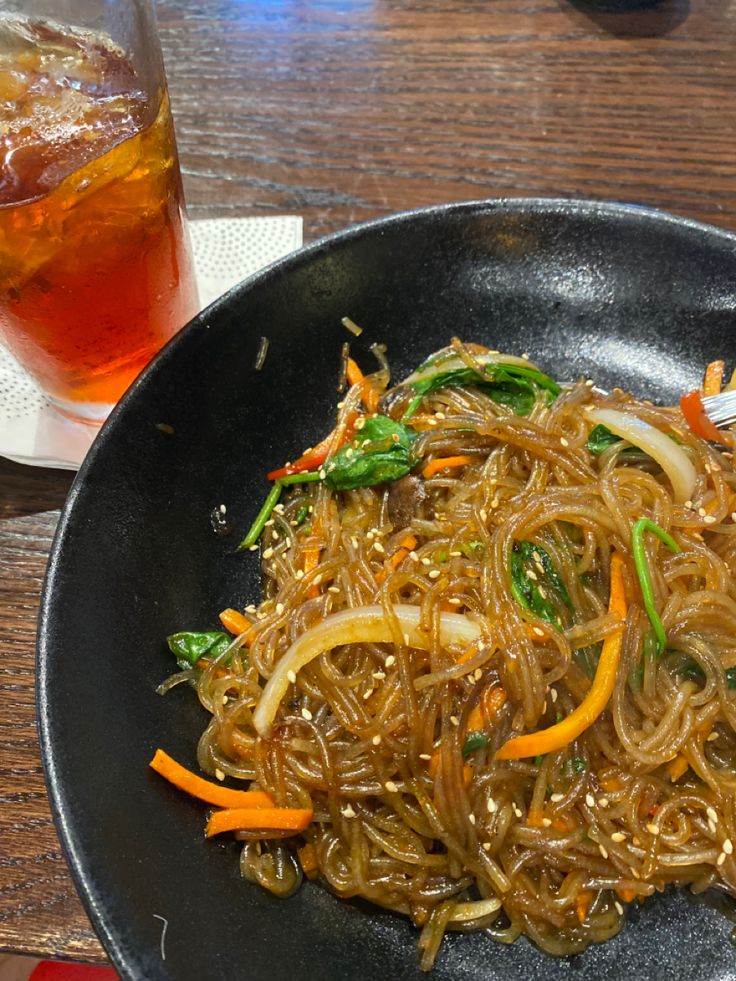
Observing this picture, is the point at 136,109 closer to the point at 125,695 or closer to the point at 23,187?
the point at 23,187

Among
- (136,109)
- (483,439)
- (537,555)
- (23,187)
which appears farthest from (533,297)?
(23,187)

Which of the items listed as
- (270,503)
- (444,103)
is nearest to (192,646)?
(270,503)

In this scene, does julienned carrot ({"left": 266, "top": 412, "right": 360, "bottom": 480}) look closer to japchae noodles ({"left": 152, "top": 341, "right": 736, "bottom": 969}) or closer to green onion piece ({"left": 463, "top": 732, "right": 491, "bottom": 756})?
japchae noodles ({"left": 152, "top": 341, "right": 736, "bottom": 969})

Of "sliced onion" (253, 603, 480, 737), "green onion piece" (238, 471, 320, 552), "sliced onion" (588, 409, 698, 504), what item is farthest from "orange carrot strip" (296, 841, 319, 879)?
"sliced onion" (588, 409, 698, 504)

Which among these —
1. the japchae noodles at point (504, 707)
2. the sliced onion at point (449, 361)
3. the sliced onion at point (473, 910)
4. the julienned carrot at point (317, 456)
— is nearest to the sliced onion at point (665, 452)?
the japchae noodles at point (504, 707)

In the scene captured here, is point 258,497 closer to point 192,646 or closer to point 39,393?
→ point 192,646

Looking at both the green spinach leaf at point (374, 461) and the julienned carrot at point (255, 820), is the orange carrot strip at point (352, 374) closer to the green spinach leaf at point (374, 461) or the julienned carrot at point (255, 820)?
the green spinach leaf at point (374, 461)
